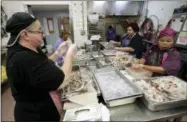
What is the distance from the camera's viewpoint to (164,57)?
4.28 ft

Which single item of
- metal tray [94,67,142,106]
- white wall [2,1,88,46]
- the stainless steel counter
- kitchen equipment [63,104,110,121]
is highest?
white wall [2,1,88,46]

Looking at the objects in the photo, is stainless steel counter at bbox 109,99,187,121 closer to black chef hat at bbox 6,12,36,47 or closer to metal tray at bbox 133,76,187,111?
metal tray at bbox 133,76,187,111

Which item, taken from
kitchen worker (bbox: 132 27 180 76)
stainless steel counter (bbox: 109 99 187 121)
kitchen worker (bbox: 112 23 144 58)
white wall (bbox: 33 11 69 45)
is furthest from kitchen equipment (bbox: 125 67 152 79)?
white wall (bbox: 33 11 69 45)

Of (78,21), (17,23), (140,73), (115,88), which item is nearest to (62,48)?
(17,23)

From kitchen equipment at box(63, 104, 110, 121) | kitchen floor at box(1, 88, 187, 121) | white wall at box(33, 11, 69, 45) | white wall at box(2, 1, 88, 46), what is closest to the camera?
kitchen equipment at box(63, 104, 110, 121)

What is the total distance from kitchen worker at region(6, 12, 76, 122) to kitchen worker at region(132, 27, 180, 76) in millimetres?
858

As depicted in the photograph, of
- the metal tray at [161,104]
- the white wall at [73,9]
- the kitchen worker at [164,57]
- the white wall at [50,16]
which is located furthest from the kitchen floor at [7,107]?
the white wall at [50,16]

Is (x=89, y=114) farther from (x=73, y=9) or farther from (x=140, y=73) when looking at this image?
(x=73, y=9)

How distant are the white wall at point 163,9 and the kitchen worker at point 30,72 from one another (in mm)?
3695

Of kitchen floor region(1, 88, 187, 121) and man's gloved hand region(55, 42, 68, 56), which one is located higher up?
man's gloved hand region(55, 42, 68, 56)

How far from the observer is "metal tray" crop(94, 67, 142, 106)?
2.91ft

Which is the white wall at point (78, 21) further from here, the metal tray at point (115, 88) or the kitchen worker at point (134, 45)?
the metal tray at point (115, 88)

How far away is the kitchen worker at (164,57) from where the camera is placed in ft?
4.02

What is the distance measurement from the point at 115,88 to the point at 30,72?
24.4 inches
